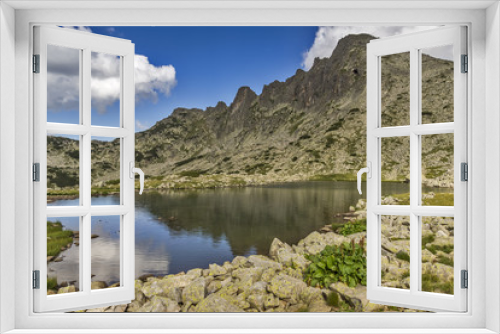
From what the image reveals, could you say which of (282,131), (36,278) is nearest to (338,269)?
(36,278)

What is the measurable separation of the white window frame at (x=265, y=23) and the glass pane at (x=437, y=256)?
3.77 feet

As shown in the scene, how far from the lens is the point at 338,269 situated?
342 cm

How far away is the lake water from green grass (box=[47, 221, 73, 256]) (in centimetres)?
148

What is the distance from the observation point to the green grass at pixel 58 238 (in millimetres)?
4020

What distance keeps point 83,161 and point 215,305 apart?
2030 millimetres

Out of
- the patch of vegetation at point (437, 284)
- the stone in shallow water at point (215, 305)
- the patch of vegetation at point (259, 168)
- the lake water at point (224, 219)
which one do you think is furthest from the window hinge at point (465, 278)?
the patch of vegetation at point (259, 168)

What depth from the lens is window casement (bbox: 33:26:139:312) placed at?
1.73 meters

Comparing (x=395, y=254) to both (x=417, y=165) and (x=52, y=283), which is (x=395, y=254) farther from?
(x=52, y=283)

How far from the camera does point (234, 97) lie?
6.81 m

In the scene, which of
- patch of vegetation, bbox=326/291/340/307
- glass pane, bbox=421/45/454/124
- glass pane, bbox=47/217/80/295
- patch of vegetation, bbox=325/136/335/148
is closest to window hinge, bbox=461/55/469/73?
glass pane, bbox=421/45/454/124

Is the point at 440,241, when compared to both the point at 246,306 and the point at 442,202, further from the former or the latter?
the point at 246,306

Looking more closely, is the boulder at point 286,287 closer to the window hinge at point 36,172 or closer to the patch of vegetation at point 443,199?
the window hinge at point 36,172

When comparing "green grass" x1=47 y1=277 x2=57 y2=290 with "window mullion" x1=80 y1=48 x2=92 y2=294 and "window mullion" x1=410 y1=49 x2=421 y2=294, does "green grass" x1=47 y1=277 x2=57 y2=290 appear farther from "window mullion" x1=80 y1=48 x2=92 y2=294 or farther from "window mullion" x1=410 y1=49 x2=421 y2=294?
"window mullion" x1=410 y1=49 x2=421 y2=294

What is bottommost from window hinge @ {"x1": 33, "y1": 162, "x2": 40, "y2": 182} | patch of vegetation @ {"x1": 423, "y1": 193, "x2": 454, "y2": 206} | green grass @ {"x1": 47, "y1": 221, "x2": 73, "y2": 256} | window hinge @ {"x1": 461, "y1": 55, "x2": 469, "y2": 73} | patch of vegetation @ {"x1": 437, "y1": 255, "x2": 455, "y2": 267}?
patch of vegetation @ {"x1": 437, "y1": 255, "x2": 455, "y2": 267}
